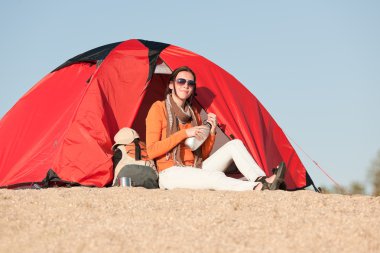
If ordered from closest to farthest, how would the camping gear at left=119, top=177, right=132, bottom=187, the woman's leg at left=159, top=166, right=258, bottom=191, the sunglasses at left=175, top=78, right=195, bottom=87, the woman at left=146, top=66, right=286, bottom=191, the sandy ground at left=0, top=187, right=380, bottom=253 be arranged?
1. the sandy ground at left=0, top=187, right=380, bottom=253
2. the woman's leg at left=159, top=166, right=258, bottom=191
3. the woman at left=146, top=66, right=286, bottom=191
4. the camping gear at left=119, top=177, right=132, bottom=187
5. the sunglasses at left=175, top=78, right=195, bottom=87

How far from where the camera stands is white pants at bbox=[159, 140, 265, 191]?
260 inches

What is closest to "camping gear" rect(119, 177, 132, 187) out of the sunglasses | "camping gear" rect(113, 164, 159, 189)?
"camping gear" rect(113, 164, 159, 189)

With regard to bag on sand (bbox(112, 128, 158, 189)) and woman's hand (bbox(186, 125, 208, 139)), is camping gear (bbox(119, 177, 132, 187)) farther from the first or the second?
woman's hand (bbox(186, 125, 208, 139))

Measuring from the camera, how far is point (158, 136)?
7.05 m

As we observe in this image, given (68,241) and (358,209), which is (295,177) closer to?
(358,209)

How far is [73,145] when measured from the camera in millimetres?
7648

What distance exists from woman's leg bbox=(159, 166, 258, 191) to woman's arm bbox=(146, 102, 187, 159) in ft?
0.70

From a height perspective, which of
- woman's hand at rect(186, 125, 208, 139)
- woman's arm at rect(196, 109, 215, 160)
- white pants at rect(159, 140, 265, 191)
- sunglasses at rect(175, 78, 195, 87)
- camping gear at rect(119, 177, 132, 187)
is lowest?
camping gear at rect(119, 177, 132, 187)

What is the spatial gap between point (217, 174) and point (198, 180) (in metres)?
0.19

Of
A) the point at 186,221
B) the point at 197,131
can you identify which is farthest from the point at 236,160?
the point at 186,221

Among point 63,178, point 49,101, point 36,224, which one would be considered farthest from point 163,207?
point 49,101

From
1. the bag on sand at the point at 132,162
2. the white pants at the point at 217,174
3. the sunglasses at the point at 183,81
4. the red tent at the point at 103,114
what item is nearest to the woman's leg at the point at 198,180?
the white pants at the point at 217,174

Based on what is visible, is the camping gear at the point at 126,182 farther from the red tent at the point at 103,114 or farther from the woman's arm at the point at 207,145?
the woman's arm at the point at 207,145

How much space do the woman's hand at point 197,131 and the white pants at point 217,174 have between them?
31 cm
